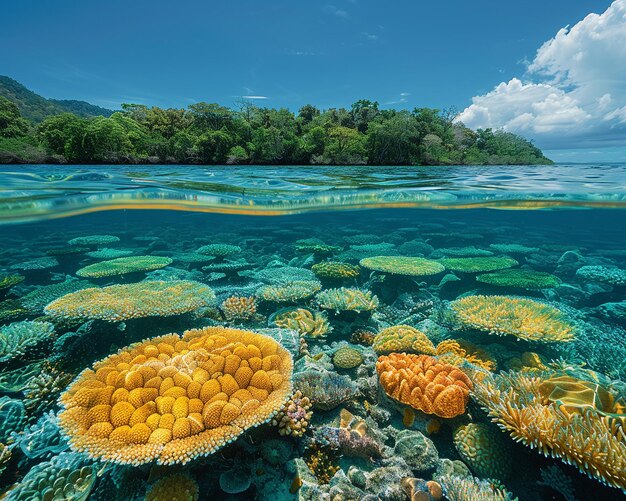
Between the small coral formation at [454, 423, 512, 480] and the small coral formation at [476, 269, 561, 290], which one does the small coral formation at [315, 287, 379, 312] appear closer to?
the small coral formation at [454, 423, 512, 480]

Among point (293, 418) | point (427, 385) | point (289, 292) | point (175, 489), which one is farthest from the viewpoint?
point (289, 292)

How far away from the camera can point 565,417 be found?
3158 mm

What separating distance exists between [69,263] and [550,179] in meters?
22.8

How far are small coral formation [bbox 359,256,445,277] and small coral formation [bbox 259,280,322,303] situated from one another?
6.92 ft

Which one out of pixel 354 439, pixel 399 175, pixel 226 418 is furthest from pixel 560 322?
pixel 399 175

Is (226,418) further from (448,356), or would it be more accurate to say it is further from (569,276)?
(569,276)

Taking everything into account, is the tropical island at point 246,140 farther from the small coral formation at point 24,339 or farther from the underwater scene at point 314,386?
the small coral formation at point 24,339

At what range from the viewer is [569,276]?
40.0 feet

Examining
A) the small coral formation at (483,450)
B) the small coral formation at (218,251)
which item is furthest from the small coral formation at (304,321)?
the small coral formation at (218,251)

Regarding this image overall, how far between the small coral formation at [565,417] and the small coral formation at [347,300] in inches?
124

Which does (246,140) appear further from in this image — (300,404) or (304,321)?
(300,404)

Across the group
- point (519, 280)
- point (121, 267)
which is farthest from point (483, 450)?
point (121, 267)

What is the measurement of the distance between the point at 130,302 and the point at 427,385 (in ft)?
17.4

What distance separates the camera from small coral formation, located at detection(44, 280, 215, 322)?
17.1ft
